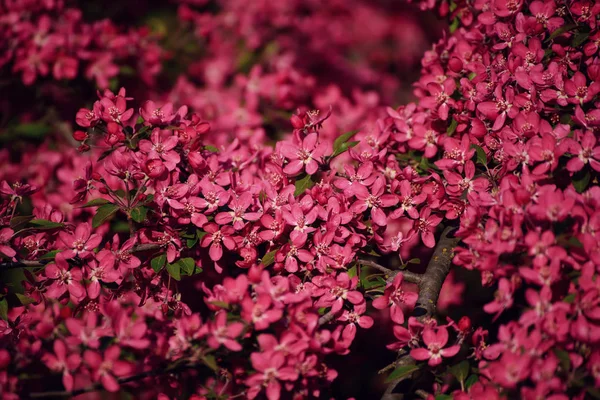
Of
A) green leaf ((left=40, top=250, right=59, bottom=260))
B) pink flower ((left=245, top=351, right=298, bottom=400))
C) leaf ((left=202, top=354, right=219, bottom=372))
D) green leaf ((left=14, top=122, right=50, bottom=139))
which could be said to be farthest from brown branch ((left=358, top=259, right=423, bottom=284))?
green leaf ((left=14, top=122, right=50, bottom=139))

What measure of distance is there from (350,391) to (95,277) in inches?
79.0

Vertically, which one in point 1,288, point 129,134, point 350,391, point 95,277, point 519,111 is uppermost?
point 519,111

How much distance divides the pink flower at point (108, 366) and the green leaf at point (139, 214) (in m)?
0.42

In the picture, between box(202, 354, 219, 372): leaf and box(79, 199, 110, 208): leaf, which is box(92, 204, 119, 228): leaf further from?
box(202, 354, 219, 372): leaf

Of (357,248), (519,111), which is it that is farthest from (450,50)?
(357,248)

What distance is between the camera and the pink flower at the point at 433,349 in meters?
1.40

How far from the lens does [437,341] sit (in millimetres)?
1416

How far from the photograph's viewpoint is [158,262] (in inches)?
61.2

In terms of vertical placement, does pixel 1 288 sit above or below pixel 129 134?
below

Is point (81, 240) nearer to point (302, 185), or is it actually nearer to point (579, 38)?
point (302, 185)

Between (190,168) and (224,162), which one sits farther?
(224,162)

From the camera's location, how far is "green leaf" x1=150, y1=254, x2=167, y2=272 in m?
1.54

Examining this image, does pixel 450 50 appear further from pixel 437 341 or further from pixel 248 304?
pixel 248 304

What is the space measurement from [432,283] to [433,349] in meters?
0.30
